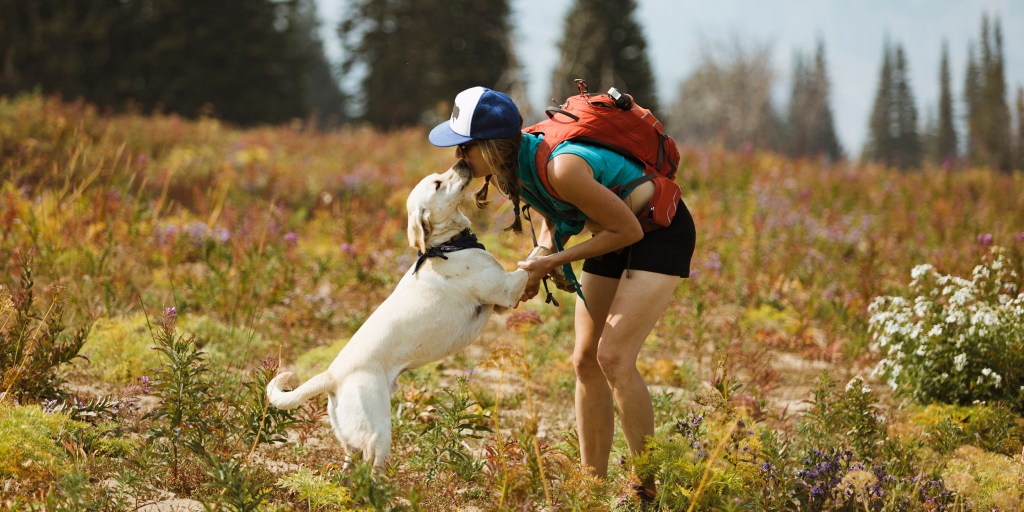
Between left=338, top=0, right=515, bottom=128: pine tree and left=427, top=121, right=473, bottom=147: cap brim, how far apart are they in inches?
1145

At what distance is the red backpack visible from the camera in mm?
3051

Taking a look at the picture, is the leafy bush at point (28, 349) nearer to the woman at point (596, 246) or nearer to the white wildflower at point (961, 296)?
the woman at point (596, 246)

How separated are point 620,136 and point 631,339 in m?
0.80

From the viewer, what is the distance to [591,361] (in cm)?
333

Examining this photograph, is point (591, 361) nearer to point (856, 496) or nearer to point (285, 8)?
point (856, 496)

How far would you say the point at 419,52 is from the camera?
33625mm

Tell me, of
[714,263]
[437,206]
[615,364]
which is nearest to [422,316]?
[437,206]

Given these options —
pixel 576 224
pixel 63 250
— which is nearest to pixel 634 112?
pixel 576 224

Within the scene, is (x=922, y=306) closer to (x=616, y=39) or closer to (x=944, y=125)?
(x=616, y=39)

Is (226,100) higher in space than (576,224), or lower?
higher

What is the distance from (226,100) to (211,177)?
21293 millimetres

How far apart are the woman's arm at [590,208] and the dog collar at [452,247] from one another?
22cm

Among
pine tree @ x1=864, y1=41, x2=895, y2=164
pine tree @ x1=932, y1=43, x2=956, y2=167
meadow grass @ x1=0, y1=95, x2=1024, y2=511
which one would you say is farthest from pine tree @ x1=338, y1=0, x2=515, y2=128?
pine tree @ x1=864, y1=41, x2=895, y2=164

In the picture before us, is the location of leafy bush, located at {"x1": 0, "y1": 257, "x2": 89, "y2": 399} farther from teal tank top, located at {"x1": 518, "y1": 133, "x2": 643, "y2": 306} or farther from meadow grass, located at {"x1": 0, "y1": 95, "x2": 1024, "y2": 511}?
teal tank top, located at {"x1": 518, "y1": 133, "x2": 643, "y2": 306}
